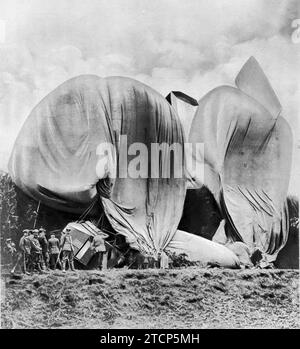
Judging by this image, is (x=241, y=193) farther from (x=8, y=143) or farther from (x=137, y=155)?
(x=8, y=143)

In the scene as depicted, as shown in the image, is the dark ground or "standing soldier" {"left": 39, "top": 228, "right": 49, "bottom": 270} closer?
the dark ground

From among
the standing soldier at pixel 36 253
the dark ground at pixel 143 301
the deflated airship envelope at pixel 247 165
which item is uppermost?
the deflated airship envelope at pixel 247 165

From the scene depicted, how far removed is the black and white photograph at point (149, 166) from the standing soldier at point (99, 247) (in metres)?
0.03

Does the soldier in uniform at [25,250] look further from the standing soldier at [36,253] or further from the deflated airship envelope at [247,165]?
the deflated airship envelope at [247,165]

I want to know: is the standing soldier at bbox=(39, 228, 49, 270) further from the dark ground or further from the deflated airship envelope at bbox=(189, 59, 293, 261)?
the deflated airship envelope at bbox=(189, 59, 293, 261)

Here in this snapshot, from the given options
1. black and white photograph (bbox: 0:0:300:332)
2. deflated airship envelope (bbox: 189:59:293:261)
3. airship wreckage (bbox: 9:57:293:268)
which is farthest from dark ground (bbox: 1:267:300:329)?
deflated airship envelope (bbox: 189:59:293:261)

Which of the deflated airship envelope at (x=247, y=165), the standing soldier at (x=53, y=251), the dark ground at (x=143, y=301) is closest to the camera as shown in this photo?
the dark ground at (x=143, y=301)

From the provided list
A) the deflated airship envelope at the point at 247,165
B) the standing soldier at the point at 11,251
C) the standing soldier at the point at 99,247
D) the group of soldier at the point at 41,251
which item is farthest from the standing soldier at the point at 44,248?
the deflated airship envelope at the point at 247,165

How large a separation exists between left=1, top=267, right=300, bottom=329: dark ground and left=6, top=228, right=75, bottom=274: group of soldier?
15cm

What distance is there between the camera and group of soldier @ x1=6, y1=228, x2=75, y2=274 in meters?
10.1

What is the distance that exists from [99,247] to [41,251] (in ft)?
2.72

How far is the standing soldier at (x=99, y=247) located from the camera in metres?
10.2

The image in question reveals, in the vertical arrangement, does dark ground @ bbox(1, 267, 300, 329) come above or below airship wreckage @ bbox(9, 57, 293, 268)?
below

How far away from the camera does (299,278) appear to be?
1056cm
